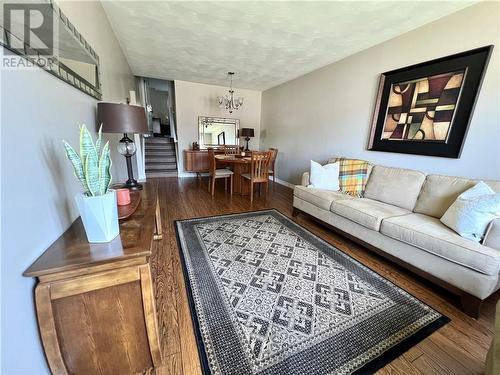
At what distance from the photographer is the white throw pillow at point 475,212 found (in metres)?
1.45

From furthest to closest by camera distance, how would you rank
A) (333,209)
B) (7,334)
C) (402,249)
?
(333,209), (402,249), (7,334)

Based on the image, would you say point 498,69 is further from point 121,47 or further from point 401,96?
point 121,47

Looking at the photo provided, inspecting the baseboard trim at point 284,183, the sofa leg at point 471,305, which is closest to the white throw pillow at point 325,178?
the sofa leg at point 471,305

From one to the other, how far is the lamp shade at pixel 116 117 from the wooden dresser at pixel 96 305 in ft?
2.88

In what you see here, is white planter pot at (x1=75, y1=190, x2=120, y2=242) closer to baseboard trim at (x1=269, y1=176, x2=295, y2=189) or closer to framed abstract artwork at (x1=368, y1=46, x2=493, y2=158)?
framed abstract artwork at (x1=368, y1=46, x2=493, y2=158)

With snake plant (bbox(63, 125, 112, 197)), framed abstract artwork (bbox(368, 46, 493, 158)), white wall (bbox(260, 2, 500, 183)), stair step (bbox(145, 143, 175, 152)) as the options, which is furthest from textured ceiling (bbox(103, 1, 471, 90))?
stair step (bbox(145, 143, 175, 152))

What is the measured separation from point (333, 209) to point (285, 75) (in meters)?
3.13

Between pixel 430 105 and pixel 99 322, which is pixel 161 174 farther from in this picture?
pixel 430 105

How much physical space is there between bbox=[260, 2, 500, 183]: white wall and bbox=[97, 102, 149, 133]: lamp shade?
292cm

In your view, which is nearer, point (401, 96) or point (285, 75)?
point (401, 96)

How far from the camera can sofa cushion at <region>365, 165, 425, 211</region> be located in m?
2.19

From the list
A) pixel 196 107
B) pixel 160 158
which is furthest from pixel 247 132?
pixel 160 158

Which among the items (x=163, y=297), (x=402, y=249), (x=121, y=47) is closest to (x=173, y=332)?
(x=163, y=297)

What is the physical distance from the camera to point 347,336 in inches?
48.1
